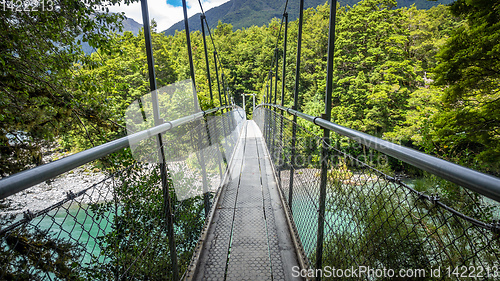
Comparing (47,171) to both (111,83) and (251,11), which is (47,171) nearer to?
(111,83)

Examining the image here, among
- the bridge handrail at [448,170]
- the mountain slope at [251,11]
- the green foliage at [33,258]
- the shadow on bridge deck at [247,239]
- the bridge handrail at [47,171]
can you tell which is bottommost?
the shadow on bridge deck at [247,239]

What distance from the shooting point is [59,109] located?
217 centimetres

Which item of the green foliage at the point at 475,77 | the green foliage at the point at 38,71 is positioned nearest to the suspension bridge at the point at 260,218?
the green foliage at the point at 38,71

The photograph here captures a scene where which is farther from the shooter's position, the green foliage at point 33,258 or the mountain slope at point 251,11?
the mountain slope at point 251,11

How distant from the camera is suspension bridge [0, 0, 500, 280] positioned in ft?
1.76

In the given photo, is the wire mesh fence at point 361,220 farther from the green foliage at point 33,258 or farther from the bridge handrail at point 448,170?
the green foliage at point 33,258

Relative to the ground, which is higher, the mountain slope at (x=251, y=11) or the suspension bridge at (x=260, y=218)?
the mountain slope at (x=251, y=11)

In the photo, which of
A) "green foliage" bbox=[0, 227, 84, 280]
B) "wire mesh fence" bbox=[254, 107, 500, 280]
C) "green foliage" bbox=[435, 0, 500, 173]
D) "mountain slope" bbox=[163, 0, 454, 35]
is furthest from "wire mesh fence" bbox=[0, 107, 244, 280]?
"mountain slope" bbox=[163, 0, 454, 35]

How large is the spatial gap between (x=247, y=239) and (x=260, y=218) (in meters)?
0.27

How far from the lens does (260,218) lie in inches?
72.2

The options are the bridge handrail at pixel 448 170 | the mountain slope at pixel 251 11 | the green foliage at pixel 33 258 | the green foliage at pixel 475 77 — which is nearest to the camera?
the bridge handrail at pixel 448 170

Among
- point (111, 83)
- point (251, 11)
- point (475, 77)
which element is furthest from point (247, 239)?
point (251, 11)

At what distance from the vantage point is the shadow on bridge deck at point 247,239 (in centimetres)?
131

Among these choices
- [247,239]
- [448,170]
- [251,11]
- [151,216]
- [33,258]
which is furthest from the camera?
[251,11]
